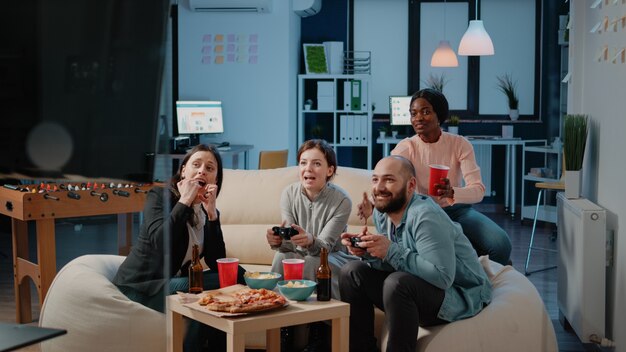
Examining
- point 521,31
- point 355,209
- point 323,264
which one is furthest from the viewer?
point 521,31

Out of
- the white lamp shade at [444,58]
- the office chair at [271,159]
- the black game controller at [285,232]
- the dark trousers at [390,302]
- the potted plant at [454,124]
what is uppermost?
the white lamp shade at [444,58]

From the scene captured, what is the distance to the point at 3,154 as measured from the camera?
0.43 m

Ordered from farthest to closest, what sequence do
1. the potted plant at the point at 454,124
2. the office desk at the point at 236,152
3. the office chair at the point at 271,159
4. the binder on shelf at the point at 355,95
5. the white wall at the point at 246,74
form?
the potted plant at the point at 454,124
the binder on shelf at the point at 355,95
the white wall at the point at 246,74
the office desk at the point at 236,152
the office chair at the point at 271,159

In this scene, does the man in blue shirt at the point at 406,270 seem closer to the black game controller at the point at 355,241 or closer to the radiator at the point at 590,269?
the black game controller at the point at 355,241

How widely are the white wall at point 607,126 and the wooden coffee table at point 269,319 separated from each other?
1145 mm

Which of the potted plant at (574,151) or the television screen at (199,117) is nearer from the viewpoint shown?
the potted plant at (574,151)

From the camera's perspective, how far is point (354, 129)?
8500 mm

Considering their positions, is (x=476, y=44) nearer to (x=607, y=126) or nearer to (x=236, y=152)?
(x=236, y=152)

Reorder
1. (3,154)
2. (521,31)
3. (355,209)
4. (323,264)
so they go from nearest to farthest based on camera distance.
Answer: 1. (3,154)
2. (323,264)
3. (355,209)
4. (521,31)

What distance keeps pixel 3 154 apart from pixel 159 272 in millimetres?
130

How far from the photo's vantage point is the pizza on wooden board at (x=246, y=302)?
8.28 feet

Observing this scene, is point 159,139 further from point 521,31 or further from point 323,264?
point 521,31

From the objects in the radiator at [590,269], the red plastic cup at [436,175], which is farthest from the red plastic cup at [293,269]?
the radiator at [590,269]

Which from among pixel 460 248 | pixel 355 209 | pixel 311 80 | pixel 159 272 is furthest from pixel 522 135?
pixel 159 272
